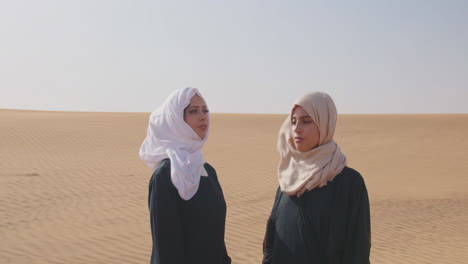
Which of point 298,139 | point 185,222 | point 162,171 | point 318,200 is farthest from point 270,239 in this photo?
point 162,171

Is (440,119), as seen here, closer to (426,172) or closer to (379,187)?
(426,172)

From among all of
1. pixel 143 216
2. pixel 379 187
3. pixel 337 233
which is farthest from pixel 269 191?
pixel 337 233

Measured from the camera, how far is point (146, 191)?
40.6 feet

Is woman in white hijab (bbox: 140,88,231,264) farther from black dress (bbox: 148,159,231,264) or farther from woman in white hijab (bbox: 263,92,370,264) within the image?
woman in white hijab (bbox: 263,92,370,264)

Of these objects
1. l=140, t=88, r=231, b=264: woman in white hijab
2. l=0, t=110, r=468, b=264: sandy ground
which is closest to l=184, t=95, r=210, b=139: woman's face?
l=140, t=88, r=231, b=264: woman in white hijab

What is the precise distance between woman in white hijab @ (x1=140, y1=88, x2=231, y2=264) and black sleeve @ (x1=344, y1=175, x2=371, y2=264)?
826 millimetres

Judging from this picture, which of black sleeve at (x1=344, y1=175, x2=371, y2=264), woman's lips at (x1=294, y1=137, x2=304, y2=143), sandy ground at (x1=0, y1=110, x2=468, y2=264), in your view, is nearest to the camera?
black sleeve at (x1=344, y1=175, x2=371, y2=264)

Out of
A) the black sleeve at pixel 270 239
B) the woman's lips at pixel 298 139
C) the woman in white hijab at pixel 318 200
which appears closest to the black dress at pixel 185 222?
the black sleeve at pixel 270 239

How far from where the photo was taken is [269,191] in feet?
42.6

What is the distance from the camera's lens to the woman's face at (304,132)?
114 inches

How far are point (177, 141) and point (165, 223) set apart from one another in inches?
21.2

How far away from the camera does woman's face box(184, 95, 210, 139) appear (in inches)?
120

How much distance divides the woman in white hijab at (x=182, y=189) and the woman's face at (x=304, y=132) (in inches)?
24.1

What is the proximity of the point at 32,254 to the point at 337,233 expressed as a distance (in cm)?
579
